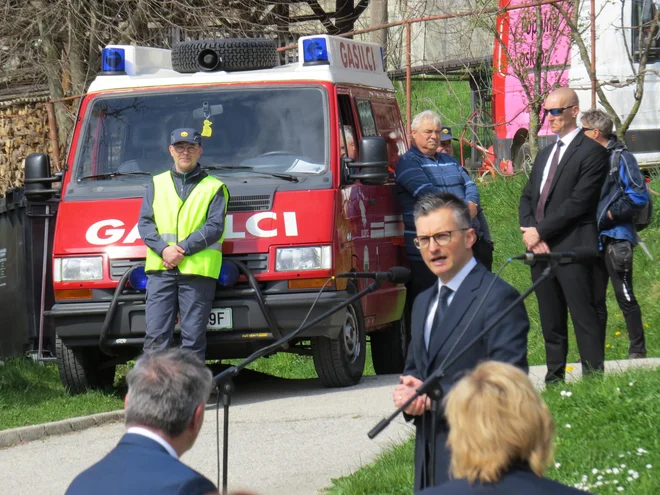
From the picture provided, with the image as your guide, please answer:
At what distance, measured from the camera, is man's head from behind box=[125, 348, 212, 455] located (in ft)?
11.6

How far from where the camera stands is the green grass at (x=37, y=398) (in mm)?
9430

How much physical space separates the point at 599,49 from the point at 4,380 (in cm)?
847

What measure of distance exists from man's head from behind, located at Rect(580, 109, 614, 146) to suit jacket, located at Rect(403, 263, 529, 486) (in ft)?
15.6

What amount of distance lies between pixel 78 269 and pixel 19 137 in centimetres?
1116

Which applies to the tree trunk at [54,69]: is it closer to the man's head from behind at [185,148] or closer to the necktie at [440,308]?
the man's head from behind at [185,148]

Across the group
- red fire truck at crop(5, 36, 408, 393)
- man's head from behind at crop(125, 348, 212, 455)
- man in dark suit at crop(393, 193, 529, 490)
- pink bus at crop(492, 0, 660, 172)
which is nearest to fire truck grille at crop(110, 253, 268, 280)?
red fire truck at crop(5, 36, 408, 393)

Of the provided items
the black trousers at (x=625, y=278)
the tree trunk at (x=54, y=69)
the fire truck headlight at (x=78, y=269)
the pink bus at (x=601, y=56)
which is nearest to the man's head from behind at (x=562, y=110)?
the black trousers at (x=625, y=278)

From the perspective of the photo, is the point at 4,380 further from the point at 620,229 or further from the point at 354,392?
the point at 620,229

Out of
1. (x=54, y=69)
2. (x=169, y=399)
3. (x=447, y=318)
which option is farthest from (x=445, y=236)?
Answer: (x=54, y=69)

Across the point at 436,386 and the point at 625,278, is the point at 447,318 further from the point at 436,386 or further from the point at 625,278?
the point at 625,278

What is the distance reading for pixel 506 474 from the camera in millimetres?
3201

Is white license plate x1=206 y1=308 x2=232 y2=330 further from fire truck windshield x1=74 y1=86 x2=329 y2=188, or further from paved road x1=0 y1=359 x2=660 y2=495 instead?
fire truck windshield x1=74 y1=86 x2=329 y2=188

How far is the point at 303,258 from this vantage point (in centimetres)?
929

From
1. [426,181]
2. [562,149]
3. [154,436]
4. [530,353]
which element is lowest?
[530,353]
